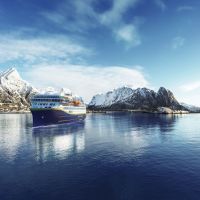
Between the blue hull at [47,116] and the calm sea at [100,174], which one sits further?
the blue hull at [47,116]

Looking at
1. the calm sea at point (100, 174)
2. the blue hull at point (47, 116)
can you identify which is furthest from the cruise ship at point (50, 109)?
the calm sea at point (100, 174)

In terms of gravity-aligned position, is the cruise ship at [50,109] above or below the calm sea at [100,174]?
above

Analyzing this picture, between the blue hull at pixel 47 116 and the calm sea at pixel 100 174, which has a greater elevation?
the blue hull at pixel 47 116

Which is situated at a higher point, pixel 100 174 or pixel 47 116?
pixel 47 116

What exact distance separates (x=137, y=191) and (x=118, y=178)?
4.81 metres

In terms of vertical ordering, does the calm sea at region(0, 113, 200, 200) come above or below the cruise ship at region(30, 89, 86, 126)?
below

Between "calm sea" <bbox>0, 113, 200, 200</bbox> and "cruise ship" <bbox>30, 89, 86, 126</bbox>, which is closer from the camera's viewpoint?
"calm sea" <bbox>0, 113, 200, 200</bbox>

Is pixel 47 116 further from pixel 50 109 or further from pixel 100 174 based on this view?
pixel 100 174

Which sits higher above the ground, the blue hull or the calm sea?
the blue hull

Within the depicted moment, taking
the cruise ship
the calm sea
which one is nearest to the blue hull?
the cruise ship

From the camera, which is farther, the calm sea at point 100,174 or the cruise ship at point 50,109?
the cruise ship at point 50,109

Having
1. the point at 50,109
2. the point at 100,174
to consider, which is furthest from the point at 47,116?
the point at 100,174

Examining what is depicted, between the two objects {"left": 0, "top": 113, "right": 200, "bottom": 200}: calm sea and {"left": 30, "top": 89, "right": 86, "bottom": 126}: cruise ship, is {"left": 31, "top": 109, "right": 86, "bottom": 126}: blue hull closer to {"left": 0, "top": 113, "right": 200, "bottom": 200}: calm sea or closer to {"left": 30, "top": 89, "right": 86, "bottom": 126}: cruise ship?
{"left": 30, "top": 89, "right": 86, "bottom": 126}: cruise ship

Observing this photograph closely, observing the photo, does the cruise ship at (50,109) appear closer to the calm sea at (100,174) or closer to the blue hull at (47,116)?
the blue hull at (47,116)
